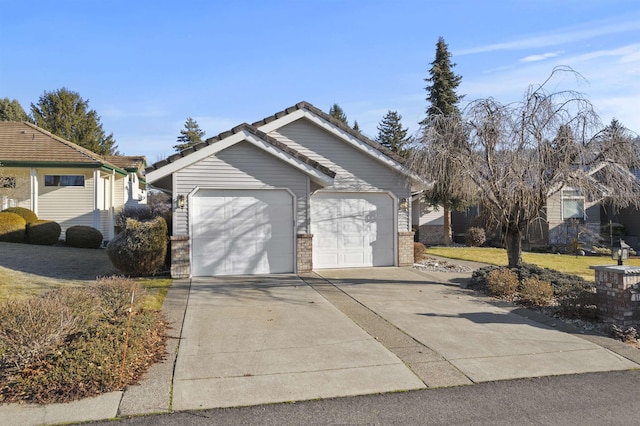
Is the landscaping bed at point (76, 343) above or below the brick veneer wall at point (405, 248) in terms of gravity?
below

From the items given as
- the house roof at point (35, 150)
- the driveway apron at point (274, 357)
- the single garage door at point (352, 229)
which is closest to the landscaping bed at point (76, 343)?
the driveway apron at point (274, 357)

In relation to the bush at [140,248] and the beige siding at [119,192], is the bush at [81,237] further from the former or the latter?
the bush at [140,248]

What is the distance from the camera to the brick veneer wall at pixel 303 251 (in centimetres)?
1212

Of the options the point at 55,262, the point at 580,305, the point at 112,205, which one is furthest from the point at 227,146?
the point at 112,205

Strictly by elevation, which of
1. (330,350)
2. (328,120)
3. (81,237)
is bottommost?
(330,350)

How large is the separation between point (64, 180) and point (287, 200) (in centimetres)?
1291

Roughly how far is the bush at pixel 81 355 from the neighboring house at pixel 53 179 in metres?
14.7

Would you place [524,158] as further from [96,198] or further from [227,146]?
[96,198]

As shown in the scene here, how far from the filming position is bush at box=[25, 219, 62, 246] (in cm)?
1694

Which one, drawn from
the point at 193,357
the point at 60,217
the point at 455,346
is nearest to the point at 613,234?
the point at 455,346

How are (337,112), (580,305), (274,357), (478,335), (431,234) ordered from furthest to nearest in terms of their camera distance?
(337,112) < (431,234) < (580,305) < (478,335) < (274,357)

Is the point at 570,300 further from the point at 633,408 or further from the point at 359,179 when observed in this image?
the point at 359,179

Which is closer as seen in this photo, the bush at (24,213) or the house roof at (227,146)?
the house roof at (227,146)

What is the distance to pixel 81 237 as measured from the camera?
17.6 m
